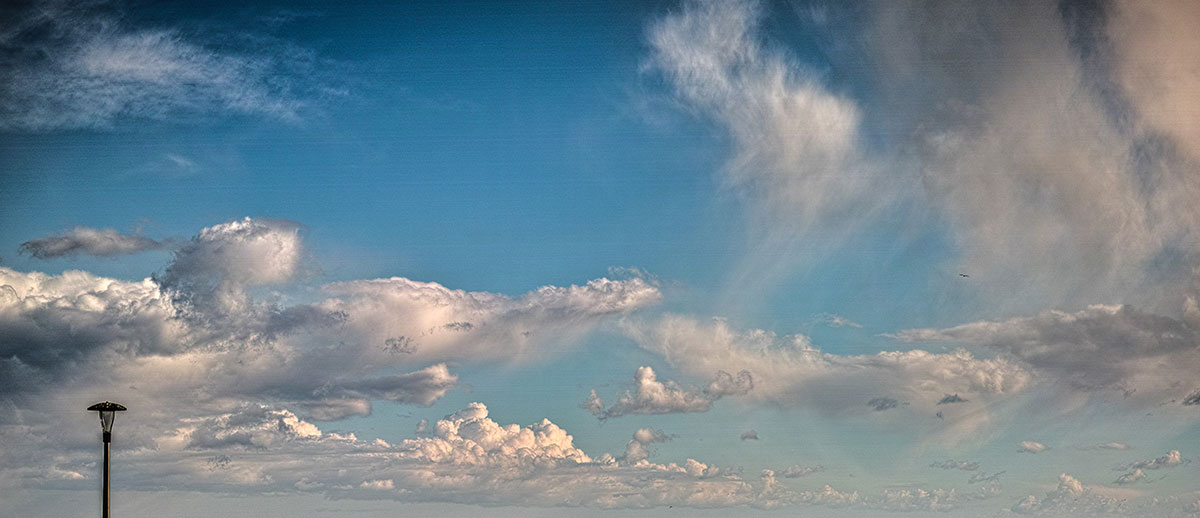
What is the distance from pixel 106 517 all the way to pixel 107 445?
3.22m

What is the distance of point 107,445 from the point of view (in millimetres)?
29281

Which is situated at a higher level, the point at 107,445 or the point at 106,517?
the point at 107,445

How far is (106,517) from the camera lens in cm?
2809
